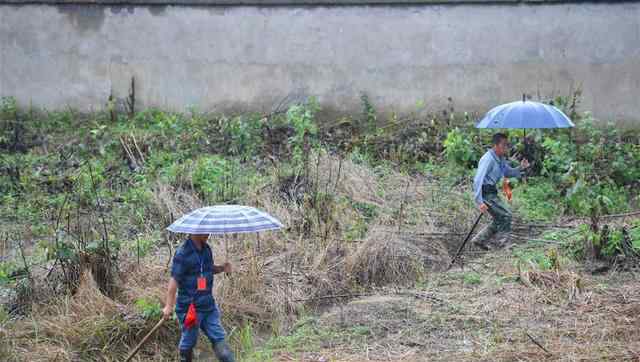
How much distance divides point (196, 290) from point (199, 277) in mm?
103

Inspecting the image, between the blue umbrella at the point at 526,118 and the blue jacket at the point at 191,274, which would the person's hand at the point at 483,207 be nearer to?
the blue umbrella at the point at 526,118

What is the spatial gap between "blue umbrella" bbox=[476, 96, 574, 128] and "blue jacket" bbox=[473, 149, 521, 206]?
0.46 m

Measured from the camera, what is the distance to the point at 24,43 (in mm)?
14922

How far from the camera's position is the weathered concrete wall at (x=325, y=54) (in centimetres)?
1365

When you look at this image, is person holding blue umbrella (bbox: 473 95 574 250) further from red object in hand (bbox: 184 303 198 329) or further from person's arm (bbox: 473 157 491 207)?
red object in hand (bbox: 184 303 198 329)

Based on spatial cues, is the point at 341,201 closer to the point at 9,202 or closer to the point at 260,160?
the point at 260,160

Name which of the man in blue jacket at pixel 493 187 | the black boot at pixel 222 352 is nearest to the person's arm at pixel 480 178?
the man in blue jacket at pixel 493 187

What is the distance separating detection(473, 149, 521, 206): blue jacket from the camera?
9758 mm

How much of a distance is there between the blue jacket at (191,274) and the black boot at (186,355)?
318 millimetres

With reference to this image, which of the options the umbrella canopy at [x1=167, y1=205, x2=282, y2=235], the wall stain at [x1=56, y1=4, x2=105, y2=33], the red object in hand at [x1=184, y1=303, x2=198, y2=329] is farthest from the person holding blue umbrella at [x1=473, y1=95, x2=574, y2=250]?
the wall stain at [x1=56, y1=4, x2=105, y2=33]

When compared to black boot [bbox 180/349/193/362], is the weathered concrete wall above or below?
above

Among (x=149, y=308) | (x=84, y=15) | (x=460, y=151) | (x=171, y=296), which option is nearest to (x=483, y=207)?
(x=460, y=151)

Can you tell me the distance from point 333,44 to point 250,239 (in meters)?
5.82

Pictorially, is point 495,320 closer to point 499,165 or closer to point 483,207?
point 483,207
